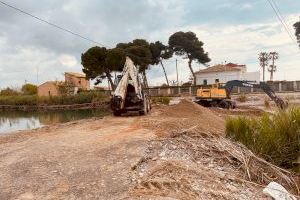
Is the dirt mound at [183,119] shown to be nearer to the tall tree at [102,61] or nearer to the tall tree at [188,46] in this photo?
the tall tree at [102,61]

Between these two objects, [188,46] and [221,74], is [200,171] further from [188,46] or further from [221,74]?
[221,74]

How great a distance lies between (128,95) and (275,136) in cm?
1308

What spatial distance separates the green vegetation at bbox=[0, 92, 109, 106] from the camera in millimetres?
53616

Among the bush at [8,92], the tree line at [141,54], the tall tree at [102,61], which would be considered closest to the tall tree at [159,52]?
the tree line at [141,54]

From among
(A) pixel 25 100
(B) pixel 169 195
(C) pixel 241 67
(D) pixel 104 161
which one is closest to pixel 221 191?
(B) pixel 169 195

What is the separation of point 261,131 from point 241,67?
254 ft

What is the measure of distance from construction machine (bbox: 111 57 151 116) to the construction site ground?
9.98m

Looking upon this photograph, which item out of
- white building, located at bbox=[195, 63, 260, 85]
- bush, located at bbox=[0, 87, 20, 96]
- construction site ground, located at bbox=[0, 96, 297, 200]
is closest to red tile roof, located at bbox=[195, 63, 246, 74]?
white building, located at bbox=[195, 63, 260, 85]

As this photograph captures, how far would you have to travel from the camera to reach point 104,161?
30.5 ft

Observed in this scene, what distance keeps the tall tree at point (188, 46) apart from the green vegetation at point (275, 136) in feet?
197

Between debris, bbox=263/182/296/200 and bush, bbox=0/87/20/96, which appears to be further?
bush, bbox=0/87/20/96

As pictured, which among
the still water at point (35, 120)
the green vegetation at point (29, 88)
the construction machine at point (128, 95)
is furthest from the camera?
the green vegetation at point (29, 88)

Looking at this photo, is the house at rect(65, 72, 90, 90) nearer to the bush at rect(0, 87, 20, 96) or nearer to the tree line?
the bush at rect(0, 87, 20, 96)

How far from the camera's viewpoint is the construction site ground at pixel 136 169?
7672 millimetres
